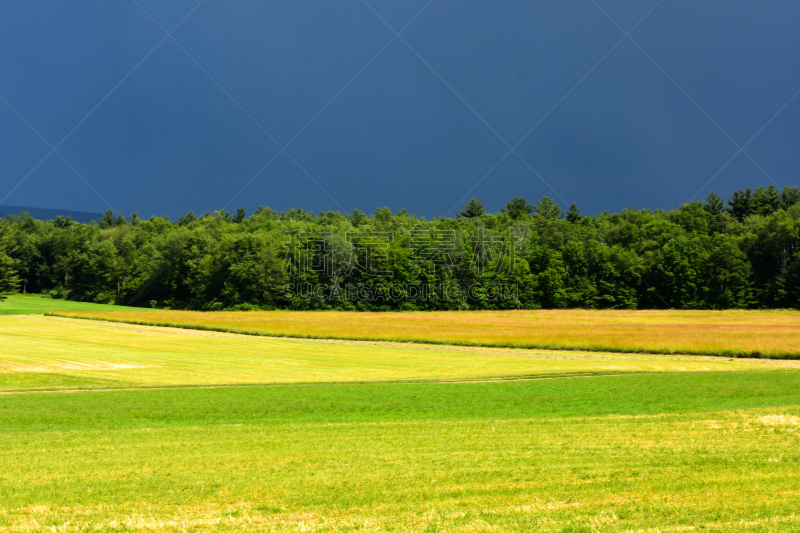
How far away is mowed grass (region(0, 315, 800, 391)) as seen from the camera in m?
21.5

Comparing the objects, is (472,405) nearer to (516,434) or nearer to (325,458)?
(516,434)

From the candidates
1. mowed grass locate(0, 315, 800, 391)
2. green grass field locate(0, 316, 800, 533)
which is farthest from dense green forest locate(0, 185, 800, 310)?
green grass field locate(0, 316, 800, 533)

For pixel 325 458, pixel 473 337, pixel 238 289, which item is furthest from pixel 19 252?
pixel 325 458

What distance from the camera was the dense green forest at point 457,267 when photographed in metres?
85.9

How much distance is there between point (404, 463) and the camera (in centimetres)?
939

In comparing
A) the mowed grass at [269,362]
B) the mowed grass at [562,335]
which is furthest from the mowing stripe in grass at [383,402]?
the mowed grass at [562,335]

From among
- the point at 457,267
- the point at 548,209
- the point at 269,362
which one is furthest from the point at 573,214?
the point at 269,362

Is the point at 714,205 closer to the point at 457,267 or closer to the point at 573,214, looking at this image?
the point at 573,214

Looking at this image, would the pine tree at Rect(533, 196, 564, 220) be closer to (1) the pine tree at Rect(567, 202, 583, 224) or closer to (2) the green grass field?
(1) the pine tree at Rect(567, 202, 583, 224)

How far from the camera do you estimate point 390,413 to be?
47.0ft

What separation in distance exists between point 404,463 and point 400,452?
2.56ft

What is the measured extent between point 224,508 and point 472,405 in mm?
9003

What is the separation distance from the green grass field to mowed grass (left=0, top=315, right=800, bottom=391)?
0.42 metres

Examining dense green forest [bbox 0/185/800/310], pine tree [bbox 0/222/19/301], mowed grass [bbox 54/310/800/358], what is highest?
dense green forest [bbox 0/185/800/310]
